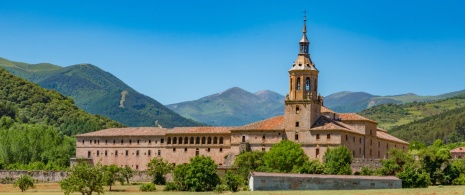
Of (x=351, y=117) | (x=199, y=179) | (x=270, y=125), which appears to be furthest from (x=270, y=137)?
(x=199, y=179)

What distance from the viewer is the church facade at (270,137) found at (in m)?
109

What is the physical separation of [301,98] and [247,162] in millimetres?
12366

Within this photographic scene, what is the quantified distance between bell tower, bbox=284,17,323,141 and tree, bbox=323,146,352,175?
6.91m

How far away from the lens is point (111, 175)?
98375mm

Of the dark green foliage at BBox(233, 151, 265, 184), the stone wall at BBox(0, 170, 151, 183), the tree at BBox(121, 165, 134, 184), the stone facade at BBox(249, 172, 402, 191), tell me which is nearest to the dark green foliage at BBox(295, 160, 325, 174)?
the dark green foliage at BBox(233, 151, 265, 184)

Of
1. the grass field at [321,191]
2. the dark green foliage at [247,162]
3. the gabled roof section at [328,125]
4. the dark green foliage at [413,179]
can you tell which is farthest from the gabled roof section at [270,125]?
the dark green foliage at [413,179]

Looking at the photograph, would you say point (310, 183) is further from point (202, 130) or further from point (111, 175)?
point (202, 130)

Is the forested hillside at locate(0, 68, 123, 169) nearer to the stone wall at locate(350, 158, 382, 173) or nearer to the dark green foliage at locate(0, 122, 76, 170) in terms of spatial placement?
the dark green foliage at locate(0, 122, 76, 170)

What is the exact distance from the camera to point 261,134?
11306 centimetres

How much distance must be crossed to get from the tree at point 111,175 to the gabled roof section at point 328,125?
25.7 metres

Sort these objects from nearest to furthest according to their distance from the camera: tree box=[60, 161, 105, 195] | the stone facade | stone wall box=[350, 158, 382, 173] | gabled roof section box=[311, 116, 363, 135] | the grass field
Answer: the grass field
tree box=[60, 161, 105, 195]
the stone facade
stone wall box=[350, 158, 382, 173]
gabled roof section box=[311, 116, 363, 135]

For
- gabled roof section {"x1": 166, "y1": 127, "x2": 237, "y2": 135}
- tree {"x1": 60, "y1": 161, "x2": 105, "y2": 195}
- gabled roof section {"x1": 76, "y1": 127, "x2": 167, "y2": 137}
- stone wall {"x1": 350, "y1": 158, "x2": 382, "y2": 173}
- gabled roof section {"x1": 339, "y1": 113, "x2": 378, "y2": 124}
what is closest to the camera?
tree {"x1": 60, "y1": 161, "x2": 105, "y2": 195}

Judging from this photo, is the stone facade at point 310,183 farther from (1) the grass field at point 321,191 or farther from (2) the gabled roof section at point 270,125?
(2) the gabled roof section at point 270,125

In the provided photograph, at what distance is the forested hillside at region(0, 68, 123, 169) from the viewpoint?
433 feet
